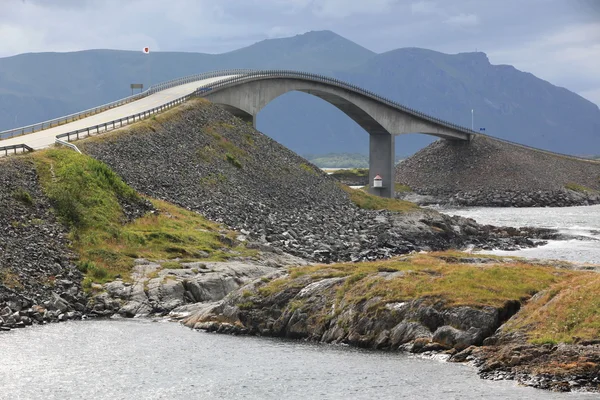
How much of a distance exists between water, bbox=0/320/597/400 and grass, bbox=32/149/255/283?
14208 millimetres

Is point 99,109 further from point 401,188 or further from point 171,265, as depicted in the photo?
point 401,188

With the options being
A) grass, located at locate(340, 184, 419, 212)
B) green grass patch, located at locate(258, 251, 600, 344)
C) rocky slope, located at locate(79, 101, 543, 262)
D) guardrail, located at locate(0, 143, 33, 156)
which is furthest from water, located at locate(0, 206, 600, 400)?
grass, located at locate(340, 184, 419, 212)

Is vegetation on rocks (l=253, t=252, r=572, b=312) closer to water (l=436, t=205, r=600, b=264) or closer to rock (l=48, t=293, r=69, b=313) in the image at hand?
rock (l=48, t=293, r=69, b=313)

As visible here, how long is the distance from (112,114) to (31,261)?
57.5m

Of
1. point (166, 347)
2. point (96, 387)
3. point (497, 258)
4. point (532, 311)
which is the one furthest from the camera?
point (497, 258)

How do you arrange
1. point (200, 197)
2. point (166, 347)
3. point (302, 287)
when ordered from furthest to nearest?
point (200, 197) < point (302, 287) < point (166, 347)

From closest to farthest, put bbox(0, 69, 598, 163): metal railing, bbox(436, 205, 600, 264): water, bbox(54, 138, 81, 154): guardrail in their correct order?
bbox(54, 138, 81, 154): guardrail, bbox(436, 205, 600, 264): water, bbox(0, 69, 598, 163): metal railing

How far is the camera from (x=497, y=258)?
57188 millimetres

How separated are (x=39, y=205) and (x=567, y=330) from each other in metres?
40.0

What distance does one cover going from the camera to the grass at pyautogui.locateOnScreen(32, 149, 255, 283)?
6212 centimetres

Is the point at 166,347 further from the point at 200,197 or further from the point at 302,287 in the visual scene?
the point at 200,197

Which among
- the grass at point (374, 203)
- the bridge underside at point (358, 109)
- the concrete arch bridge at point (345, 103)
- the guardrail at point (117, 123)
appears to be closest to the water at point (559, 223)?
the bridge underside at point (358, 109)

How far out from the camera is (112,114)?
11206 centimetres

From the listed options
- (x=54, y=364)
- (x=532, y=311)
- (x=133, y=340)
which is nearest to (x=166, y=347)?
(x=133, y=340)
